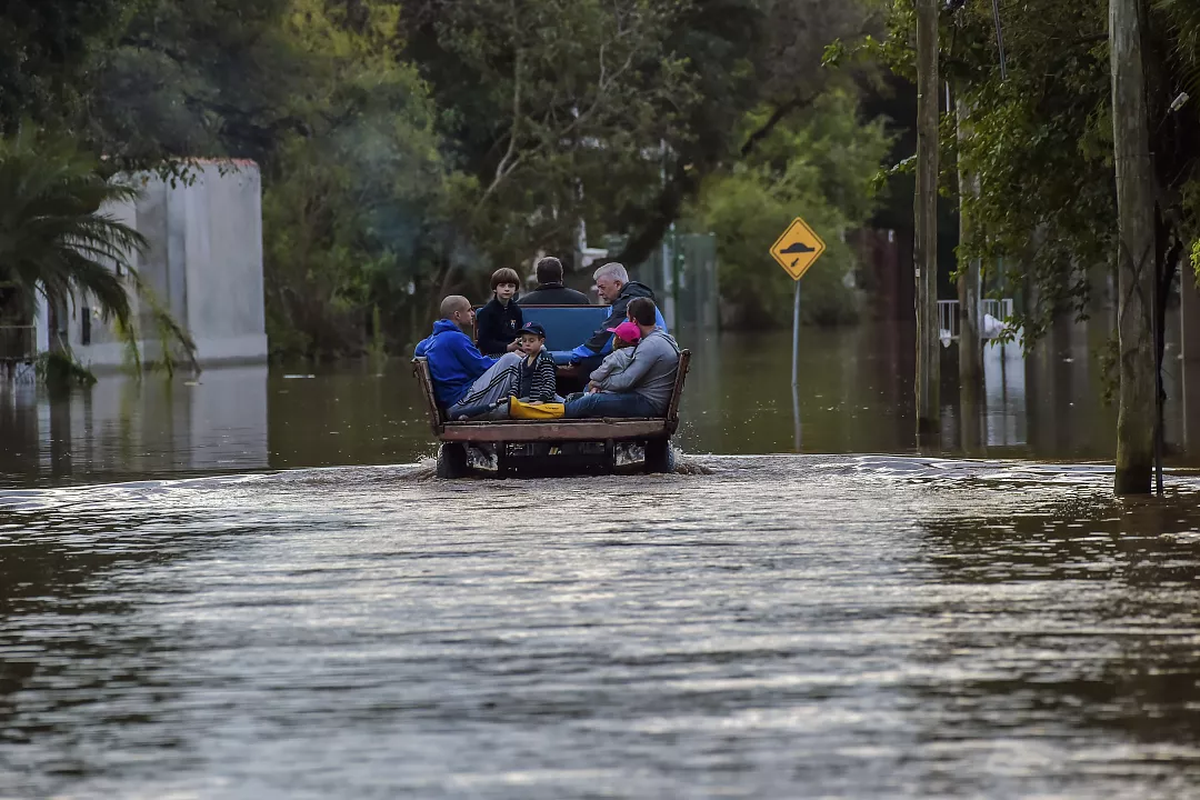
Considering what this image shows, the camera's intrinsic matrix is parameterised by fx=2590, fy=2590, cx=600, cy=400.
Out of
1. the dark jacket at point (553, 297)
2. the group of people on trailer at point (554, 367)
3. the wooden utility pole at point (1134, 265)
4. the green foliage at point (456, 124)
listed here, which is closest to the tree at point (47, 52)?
the green foliage at point (456, 124)

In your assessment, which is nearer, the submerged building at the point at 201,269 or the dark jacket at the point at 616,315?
the dark jacket at the point at 616,315

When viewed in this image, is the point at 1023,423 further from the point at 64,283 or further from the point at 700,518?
the point at 64,283

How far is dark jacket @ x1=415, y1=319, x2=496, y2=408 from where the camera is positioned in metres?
19.4

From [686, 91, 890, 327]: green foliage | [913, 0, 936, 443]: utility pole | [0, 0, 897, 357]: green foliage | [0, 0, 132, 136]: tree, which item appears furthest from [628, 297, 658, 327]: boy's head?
[686, 91, 890, 327]: green foliage

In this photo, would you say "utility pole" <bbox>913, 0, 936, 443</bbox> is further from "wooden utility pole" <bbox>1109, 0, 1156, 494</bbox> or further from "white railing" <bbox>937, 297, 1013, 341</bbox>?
"white railing" <bbox>937, 297, 1013, 341</bbox>

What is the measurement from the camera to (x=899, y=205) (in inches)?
3959

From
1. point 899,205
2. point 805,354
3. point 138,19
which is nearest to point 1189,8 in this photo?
point 138,19

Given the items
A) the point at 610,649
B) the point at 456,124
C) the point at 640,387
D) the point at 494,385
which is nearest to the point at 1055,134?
the point at 640,387

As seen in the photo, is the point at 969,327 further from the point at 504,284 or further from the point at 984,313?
the point at 504,284

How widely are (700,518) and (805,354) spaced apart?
3977 centimetres

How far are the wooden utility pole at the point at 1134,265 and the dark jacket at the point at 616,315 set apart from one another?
4.53m

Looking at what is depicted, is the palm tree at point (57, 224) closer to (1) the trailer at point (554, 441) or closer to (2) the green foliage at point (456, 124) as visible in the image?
(2) the green foliage at point (456, 124)

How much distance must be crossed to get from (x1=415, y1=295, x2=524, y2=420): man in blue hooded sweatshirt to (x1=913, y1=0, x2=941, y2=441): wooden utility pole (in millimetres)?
6057

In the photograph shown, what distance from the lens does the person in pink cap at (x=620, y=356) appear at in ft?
63.4
